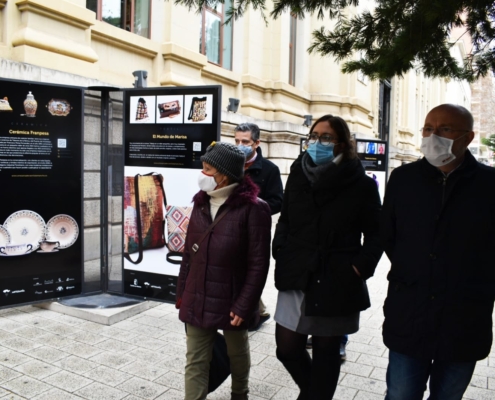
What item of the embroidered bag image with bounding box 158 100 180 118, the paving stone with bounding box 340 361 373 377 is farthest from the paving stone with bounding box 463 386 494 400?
the embroidered bag image with bounding box 158 100 180 118

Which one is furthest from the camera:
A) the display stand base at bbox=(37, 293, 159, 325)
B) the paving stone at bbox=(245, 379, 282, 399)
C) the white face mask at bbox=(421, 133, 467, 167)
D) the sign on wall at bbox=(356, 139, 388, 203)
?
the sign on wall at bbox=(356, 139, 388, 203)

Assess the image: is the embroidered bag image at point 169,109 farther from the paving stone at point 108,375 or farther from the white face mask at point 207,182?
the paving stone at point 108,375


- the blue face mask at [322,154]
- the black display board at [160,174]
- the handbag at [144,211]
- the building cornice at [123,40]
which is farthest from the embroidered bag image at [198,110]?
the building cornice at [123,40]

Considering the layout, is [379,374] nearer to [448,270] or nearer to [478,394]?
[478,394]

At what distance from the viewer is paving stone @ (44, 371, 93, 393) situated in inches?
141

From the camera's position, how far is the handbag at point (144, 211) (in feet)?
17.5

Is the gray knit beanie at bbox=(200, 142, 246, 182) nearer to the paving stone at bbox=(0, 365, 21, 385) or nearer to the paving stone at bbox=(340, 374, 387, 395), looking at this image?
the paving stone at bbox=(340, 374, 387, 395)

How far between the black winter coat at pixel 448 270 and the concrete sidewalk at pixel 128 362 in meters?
1.51

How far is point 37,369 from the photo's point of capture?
3.87m

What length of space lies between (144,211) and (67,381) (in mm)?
2110

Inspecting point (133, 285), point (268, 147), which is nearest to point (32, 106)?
point (133, 285)

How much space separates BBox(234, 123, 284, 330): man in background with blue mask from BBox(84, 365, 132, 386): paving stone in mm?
1839

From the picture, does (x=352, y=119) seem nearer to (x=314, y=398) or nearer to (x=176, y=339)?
(x=176, y=339)

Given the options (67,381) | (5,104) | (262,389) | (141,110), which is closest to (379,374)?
(262,389)
